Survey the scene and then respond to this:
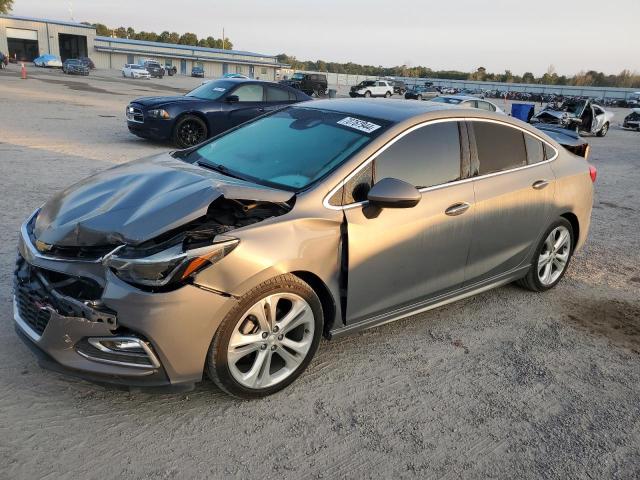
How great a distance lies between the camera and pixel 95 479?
2326 mm

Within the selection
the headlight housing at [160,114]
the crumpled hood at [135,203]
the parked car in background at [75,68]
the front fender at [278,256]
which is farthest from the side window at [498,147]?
the parked car in background at [75,68]

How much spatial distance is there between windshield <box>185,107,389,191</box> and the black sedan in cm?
722

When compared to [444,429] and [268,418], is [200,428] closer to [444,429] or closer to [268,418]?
[268,418]

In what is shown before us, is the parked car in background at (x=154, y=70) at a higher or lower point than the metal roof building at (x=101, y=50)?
lower

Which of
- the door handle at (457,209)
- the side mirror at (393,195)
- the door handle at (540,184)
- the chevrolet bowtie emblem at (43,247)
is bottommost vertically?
the chevrolet bowtie emblem at (43,247)

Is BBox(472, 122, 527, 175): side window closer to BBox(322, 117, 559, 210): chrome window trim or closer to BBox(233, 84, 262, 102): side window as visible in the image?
BBox(322, 117, 559, 210): chrome window trim

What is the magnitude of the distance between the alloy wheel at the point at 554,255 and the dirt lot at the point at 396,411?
0.34 metres

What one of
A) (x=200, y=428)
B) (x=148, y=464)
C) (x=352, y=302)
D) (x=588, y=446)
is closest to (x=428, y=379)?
(x=352, y=302)

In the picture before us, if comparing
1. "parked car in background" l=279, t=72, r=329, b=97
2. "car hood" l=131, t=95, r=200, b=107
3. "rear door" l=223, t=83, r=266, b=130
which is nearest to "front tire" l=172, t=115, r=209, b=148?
"car hood" l=131, t=95, r=200, b=107

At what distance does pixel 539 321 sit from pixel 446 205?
1.48 metres

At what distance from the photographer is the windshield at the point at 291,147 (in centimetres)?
335

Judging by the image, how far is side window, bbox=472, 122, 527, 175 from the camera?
155 inches

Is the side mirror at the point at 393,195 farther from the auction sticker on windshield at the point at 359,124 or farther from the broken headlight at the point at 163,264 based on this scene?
the broken headlight at the point at 163,264

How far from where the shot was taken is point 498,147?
13.4 feet
